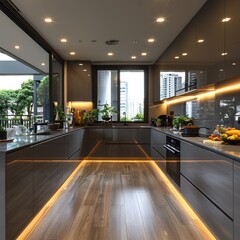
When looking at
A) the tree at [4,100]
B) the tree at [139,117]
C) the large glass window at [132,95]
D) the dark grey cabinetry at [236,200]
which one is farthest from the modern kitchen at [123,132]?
the tree at [4,100]

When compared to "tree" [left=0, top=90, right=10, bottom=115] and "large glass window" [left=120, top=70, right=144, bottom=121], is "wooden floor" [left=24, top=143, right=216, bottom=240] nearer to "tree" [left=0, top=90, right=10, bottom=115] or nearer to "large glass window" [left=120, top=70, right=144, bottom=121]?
"large glass window" [left=120, top=70, right=144, bottom=121]

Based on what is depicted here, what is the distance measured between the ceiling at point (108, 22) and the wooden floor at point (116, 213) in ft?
8.02

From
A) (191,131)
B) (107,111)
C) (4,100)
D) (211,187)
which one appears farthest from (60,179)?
(4,100)

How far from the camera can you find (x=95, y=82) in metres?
6.96

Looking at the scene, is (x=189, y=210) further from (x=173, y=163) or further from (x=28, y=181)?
(x=28, y=181)

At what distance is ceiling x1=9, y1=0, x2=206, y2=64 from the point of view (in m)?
3.23

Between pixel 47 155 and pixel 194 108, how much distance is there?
2699 millimetres

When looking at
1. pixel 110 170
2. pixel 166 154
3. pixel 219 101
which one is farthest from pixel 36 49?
pixel 219 101

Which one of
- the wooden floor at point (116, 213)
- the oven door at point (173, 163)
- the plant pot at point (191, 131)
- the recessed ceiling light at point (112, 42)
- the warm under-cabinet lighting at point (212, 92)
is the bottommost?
the wooden floor at point (116, 213)

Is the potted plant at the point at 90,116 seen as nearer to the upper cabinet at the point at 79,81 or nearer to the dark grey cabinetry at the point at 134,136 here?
the upper cabinet at the point at 79,81

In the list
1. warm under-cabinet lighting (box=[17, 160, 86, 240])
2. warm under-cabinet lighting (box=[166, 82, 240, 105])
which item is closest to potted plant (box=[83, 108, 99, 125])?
warm under-cabinet lighting (box=[166, 82, 240, 105])

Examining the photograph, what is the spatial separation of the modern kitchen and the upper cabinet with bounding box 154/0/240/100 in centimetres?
2

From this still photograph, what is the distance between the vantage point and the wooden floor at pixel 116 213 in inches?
91.4

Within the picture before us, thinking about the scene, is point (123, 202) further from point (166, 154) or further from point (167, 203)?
point (166, 154)
